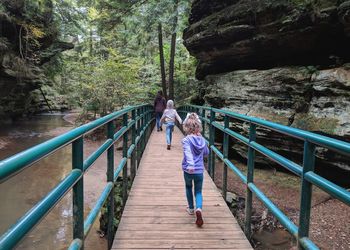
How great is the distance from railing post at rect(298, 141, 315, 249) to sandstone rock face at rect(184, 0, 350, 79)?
23.2 feet

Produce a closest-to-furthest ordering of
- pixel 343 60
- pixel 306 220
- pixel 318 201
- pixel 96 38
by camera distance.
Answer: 1. pixel 306 220
2. pixel 318 201
3. pixel 343 60
4. pixel 96 38

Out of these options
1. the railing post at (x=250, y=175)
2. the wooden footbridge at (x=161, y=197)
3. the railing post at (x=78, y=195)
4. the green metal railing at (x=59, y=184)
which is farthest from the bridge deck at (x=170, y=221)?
the railing post at (x=78, y=195)

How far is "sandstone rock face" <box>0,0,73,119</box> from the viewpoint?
18.0 meters

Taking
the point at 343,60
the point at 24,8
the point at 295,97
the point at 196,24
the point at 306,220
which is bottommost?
the point at 306,220

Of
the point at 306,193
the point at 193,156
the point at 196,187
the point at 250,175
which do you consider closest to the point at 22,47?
the point at 193,156

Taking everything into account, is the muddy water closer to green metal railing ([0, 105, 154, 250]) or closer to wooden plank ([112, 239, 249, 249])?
wooden plank ([112, 239, 249, 249])

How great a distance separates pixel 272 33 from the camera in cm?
1045

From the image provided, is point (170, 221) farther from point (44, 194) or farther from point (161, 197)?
point (44, 194)

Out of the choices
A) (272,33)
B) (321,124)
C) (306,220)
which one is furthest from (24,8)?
(306,220)

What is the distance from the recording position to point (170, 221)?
4.27 meters

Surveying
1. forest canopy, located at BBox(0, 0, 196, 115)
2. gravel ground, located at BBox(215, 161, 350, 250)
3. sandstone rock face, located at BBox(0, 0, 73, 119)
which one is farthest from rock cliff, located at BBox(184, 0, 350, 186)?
sandstone rock face, located at BBox(0, 0, 73, 119)

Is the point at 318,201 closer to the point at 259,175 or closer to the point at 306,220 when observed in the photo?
the point at 259,175

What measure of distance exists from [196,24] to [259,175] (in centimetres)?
705

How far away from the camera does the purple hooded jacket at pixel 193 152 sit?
4.38 meters
